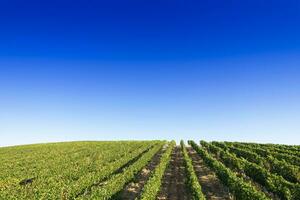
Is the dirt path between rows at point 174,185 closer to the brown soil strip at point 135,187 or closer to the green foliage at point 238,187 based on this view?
the brown soil strip at point 135,187

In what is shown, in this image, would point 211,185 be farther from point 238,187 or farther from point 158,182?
point 238,187

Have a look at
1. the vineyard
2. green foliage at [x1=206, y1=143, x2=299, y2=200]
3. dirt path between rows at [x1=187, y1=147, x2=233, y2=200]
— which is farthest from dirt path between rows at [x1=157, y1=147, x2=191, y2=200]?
green foliage at [x1=206, y1=143, x2=299, y2=200]

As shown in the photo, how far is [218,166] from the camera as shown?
3353cm

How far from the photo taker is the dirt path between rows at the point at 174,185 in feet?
85.3

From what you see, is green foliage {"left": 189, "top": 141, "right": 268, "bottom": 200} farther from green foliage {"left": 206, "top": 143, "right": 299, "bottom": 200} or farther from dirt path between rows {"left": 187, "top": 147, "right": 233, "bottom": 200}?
green foliage {"left": 206, "top": 143, "right": 299, "bottom": 200}

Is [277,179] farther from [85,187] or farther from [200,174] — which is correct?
[85,187]

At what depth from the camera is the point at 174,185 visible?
29.9 m

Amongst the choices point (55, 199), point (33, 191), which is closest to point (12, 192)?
point (33, 191)

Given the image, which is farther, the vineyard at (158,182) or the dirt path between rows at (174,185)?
the dirt path between rows at (174,185)

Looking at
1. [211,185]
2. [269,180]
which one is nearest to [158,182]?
[211,185]

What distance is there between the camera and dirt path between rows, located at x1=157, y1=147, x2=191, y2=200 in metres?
26.0

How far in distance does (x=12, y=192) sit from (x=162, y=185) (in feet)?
41.4

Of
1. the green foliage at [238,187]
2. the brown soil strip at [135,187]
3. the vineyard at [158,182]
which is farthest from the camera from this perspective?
the brown soil strip at [135,187]

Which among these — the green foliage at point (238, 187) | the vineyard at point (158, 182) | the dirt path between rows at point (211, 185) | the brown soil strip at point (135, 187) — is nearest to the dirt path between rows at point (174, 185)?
the vineyard at point (158, 182)
